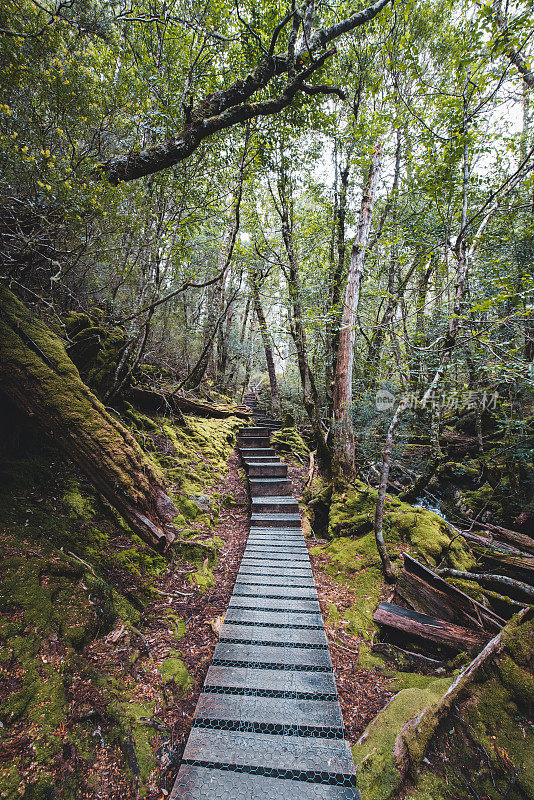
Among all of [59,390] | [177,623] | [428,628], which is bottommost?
[177,623]

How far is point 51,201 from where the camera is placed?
12.4ft

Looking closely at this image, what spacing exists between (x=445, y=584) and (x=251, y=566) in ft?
7.94

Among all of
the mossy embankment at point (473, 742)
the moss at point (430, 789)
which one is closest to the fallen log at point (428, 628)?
the mossy embankment at point (473, 742)

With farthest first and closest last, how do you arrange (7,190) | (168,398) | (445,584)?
(168,398)
(7,190)
(445,584)

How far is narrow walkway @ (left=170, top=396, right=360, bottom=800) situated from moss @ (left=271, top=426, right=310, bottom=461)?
6.21m

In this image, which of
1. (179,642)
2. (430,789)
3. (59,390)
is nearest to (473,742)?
(430,789)

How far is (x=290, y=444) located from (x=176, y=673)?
8056mm

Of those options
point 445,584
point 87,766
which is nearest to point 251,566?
point 445,584

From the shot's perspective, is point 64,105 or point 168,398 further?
point 168,398

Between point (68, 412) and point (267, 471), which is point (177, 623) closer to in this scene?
point (68, 412)

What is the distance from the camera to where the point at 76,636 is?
230cm

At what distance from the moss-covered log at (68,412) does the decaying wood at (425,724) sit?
2.76 m

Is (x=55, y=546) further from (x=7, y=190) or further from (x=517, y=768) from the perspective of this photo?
(x=7, y=190)

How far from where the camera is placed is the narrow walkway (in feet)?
6.36
